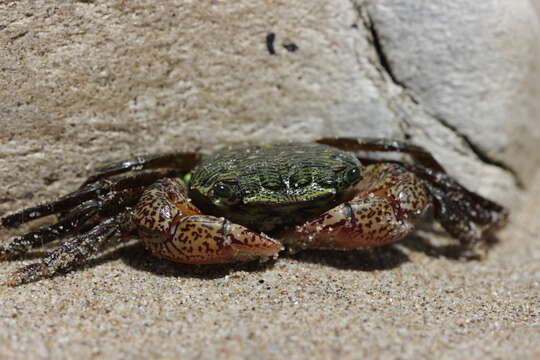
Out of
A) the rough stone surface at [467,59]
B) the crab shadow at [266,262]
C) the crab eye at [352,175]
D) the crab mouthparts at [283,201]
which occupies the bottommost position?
the crab shadow at [266,262]

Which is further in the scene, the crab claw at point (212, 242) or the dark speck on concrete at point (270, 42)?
the dark speck on concrete at point (270, 42)

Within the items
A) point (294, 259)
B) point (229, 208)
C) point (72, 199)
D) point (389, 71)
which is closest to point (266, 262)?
point (294, 259)

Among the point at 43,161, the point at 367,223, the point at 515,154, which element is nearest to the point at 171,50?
the point at 43,161

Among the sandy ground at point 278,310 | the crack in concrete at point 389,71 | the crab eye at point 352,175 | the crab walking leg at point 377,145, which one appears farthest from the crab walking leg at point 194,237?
the crack in concrete at point 389,71

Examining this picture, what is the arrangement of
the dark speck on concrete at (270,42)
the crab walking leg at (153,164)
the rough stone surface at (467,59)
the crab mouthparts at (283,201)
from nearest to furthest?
the crab mouthparts at (283,201), the crab walking leg at (153,164), the dark speck on concrete at (270,42), the rough stone surface at (467,59)

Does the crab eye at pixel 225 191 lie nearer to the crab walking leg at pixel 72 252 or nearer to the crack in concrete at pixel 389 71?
the crab walking leg at pixel 72 252

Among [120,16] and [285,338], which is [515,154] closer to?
[285,338]

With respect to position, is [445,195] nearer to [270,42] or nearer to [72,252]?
[270,42]

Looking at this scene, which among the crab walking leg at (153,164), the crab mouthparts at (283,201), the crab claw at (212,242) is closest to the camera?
the crab claw at (212,242)
